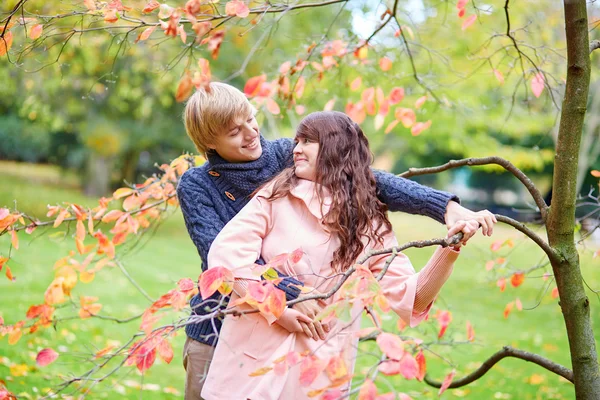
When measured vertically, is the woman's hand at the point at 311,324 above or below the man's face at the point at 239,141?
below

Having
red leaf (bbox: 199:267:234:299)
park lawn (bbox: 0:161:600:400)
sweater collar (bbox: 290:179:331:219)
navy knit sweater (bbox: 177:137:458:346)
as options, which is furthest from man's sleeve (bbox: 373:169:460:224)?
red leaf (bbox: 199:267:234:299)

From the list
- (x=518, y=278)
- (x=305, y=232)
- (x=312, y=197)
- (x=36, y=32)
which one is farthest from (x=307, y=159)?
(x=518, y=278)

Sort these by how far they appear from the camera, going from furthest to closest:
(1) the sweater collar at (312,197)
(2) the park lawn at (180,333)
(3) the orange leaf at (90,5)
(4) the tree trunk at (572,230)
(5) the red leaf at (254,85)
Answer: (2) the park lawn at (180,333) → (5) the red leaf at (254,85) → (3) the orange leaf at (90,5) → (4) the tree trunk at (572,230) → (1) the sweater collar at (312,197)

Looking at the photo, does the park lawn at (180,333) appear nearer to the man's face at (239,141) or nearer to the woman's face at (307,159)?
the man's face at (239,141)

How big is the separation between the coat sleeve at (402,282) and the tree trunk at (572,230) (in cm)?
53

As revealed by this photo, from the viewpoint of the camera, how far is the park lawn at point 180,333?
4.25 metres

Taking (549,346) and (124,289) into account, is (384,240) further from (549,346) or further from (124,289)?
(124,289)

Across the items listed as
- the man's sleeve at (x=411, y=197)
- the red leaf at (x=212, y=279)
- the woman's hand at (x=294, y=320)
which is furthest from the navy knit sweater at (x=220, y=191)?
the red leaf at (x=212, y=279)

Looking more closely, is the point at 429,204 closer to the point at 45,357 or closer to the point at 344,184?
the point at 344,184

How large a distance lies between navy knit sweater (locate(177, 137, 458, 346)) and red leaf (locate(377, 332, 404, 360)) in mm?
675

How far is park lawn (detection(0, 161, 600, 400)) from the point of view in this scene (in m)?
4.25

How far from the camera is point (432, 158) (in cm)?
2262

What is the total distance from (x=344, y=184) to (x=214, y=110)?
0.52 metres

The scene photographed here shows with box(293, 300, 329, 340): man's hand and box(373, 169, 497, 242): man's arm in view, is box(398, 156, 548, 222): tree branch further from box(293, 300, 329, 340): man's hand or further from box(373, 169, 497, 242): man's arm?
box(293, 300, 329, 340): man's hand
